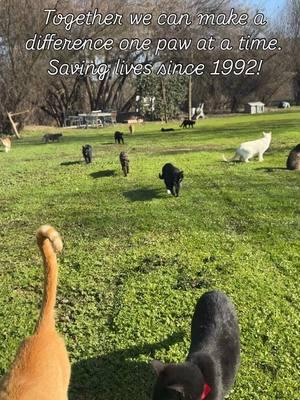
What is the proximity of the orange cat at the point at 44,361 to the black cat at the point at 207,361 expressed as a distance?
51cm

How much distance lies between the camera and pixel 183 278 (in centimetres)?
462

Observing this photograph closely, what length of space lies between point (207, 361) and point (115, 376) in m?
0.78

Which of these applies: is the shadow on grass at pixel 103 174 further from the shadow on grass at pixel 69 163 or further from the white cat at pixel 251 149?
the white cat at pixel 251 149

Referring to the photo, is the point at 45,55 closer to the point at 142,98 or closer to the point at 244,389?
the point at 142,98

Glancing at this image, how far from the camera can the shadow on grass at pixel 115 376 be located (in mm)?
3092

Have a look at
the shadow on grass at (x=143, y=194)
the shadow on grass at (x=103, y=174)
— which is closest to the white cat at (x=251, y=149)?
the shadow on grass at (x=103, y=174)

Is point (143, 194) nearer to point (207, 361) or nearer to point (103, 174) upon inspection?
point (103, 174)

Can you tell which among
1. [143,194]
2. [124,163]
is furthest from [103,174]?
[143,194]

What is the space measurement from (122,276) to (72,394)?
1767mm

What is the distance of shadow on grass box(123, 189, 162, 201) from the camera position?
8.05 metres

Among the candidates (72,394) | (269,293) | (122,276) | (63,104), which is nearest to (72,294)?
(122,276)

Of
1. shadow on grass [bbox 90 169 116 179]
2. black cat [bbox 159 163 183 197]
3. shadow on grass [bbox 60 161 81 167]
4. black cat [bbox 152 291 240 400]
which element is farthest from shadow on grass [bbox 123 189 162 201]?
black cat [bbox 152 291 240 400]

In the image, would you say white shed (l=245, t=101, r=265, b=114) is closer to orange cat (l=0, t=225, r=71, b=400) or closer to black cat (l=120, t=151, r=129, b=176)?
black cat (l=120, t=151, r=129, b=176)

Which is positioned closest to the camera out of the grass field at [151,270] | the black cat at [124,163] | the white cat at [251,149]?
Result: the grass field at [151,270]
